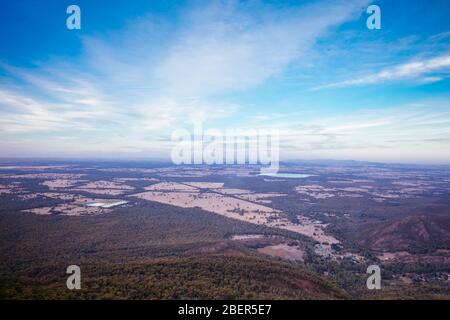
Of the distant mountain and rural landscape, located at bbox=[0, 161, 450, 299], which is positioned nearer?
rural landscape, located at bbox=[0, 161, 450, 299]

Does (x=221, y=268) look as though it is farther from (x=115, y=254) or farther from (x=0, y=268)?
(x=0, y=268)

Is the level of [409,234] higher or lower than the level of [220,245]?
lower

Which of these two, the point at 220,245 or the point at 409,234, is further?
the point at 409,234
